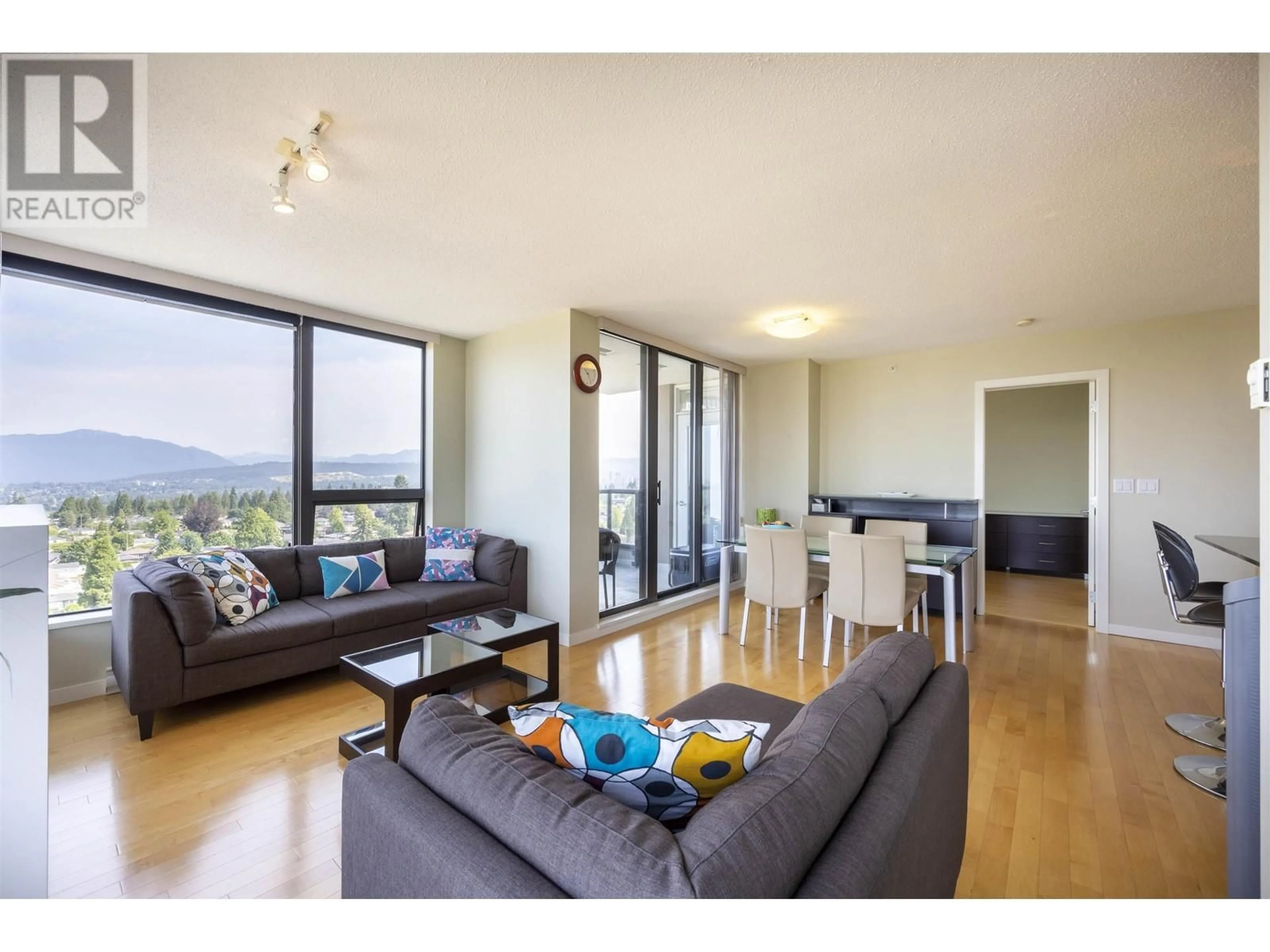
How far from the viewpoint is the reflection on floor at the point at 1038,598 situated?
175 inches

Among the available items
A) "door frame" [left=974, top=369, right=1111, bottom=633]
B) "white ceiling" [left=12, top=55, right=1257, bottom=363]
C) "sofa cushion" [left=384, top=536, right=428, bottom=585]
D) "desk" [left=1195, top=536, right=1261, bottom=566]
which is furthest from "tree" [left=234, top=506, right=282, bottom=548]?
"door frame" [left=974, top=369, right=1111, bottom=633]

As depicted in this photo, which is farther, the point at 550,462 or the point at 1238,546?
the point at 550,462

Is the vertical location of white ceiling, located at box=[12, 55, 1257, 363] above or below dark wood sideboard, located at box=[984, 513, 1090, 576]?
above

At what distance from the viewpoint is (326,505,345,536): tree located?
388 cm

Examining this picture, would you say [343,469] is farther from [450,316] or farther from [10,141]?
[10,141]

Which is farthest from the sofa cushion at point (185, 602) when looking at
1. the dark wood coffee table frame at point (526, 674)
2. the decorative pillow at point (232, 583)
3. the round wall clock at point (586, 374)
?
the round wall clock at point (586, 374)

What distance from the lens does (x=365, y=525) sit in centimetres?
409

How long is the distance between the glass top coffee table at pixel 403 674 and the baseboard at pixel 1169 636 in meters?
4.51

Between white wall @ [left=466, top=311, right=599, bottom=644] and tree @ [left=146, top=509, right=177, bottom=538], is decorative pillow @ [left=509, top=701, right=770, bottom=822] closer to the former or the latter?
white wall @ [left=466, top=311, right=599, bottom=644]

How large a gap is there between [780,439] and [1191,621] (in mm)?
3474

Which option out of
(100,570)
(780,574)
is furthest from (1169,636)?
(100,570)

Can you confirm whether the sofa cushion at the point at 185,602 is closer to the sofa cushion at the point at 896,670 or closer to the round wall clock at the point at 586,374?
the round wall clock at the point at 586,374

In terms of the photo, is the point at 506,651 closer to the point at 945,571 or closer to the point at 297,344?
the point at 945,571

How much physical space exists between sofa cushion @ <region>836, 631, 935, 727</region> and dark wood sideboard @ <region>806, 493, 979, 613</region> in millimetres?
3065
